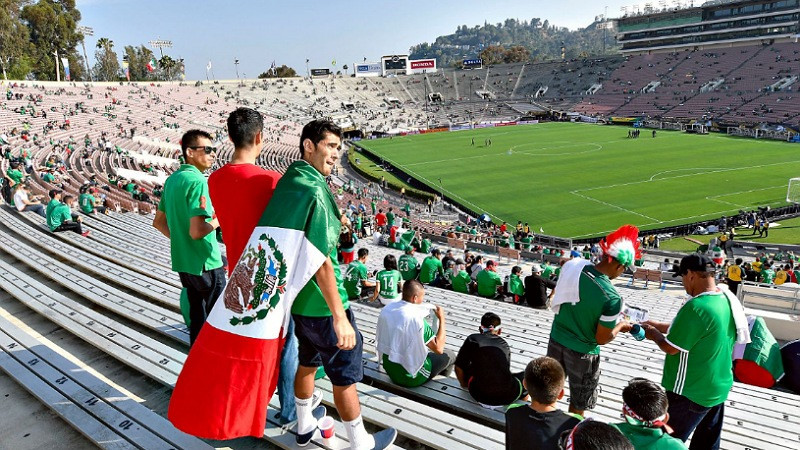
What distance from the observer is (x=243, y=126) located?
3271 millimetres

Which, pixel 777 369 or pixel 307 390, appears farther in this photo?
pixel 777 369

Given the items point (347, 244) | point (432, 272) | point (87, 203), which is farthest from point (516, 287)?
point (87, 203)

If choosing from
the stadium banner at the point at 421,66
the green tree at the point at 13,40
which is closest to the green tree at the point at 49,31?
the green tree at the point at 13,40

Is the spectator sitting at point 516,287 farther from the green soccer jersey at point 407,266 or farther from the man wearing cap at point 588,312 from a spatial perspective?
the man wearing cap at point 588,312

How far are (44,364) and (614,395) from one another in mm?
5104

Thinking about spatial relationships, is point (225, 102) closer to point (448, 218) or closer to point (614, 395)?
point (448, 218)

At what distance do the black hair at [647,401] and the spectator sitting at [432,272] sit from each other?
865cm

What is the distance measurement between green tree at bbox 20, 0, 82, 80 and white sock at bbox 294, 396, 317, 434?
88534 millimetres

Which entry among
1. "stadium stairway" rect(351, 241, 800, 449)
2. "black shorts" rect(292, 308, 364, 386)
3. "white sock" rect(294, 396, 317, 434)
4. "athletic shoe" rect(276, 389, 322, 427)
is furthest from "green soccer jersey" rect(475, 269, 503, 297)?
"black shorts" rect(292, 308, 364, 386)

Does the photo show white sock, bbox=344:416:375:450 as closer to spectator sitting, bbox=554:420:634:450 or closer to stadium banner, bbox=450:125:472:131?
spectator sitting, bbox=554:420:634:450

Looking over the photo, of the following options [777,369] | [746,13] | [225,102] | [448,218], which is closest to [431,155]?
[448,218]

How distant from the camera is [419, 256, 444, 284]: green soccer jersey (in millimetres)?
11539

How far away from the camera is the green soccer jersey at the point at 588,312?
3939mm

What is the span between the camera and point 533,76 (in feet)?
307
